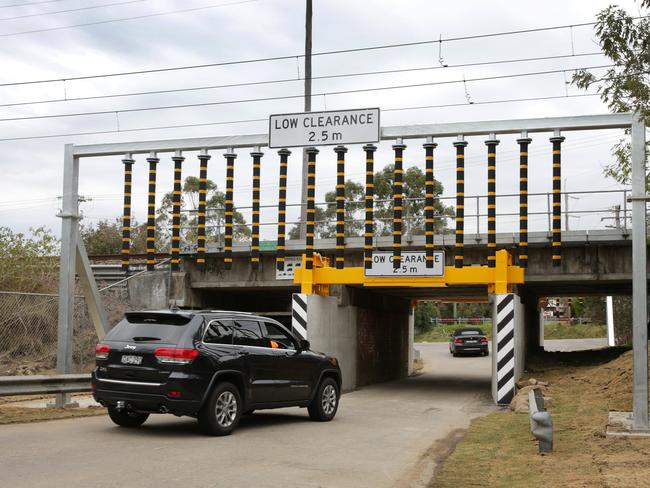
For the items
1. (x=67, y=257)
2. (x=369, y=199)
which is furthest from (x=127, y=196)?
(x=369, y=199)

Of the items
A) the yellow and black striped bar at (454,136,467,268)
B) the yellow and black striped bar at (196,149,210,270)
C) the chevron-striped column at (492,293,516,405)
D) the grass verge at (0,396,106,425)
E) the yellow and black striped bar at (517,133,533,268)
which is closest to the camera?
the grass verge at (0,396,106,425)

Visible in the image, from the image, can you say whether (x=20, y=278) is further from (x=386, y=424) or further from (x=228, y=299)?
(x=386, y=424)

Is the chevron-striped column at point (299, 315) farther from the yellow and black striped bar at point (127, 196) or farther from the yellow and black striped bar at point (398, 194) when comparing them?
the yellow and black striped bar at point (127, 196)

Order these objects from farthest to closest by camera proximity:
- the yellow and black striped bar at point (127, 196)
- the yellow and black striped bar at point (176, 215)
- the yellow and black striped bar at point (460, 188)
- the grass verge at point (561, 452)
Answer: the yellow and black striped bar at point (176, 215)
the yellow and black striped bar at point (127, 196)
the yellow and black striped bar at point (460, 188)
the grass verge at point (561, 452)

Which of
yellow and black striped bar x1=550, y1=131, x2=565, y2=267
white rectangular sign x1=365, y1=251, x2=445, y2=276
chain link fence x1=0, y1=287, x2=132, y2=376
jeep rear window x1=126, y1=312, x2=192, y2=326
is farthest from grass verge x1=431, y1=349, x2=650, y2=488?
chain link fence x1=0, y1=287, x2=132, y2=376

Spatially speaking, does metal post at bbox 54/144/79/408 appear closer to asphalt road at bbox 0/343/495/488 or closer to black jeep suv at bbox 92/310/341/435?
asphalt road at bbox 0/343/495/488

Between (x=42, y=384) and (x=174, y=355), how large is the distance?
151 inches

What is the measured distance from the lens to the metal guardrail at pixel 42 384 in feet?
41.2

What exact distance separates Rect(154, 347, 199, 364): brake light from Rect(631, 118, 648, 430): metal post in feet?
20.1

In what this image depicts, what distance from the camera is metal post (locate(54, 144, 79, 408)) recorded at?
53.1ft

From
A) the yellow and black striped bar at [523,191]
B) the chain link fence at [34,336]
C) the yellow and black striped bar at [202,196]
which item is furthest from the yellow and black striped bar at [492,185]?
the chain link fence at [34,336]

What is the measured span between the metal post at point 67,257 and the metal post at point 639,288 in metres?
10.4

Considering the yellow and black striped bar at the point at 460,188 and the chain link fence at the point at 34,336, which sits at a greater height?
the yellow and black striped bar at the point at 460,188

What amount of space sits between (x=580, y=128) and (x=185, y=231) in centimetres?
1742
